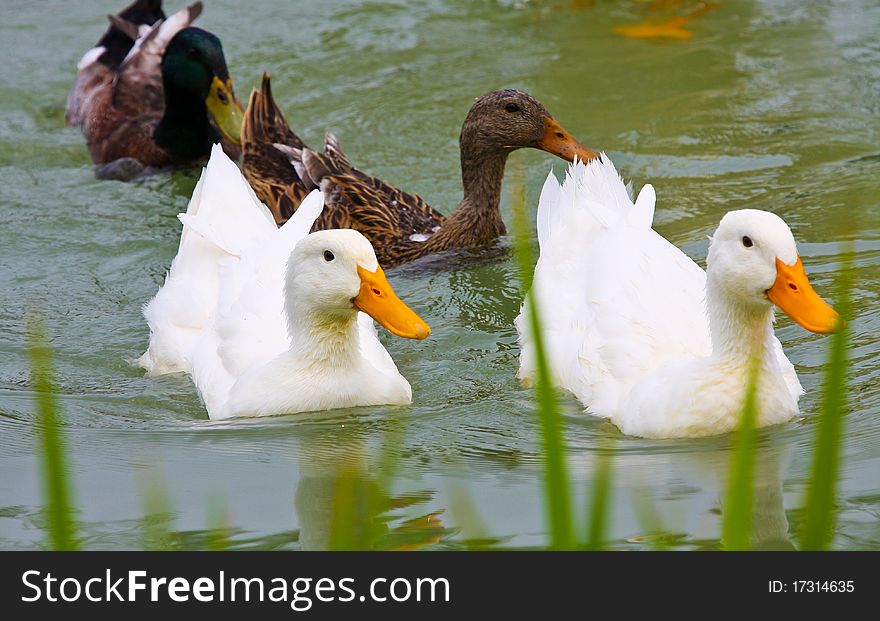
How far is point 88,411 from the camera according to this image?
6.07m

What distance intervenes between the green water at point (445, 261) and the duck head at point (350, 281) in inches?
19.1

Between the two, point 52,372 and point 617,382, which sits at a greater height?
point 52,372

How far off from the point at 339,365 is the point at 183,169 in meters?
4.04

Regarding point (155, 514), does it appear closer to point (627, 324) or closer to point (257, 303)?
point (257, 303)

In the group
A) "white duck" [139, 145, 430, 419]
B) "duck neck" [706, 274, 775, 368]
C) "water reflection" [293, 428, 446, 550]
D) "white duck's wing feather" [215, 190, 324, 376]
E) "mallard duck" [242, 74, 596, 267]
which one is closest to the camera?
"water reflection" [293, 428, 446, 550]

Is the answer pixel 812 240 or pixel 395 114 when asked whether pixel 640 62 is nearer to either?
pixel 395 114

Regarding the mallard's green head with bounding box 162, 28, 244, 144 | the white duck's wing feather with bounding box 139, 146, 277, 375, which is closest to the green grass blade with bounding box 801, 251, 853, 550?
the white duck's wing feather with bounding box 139, 146, 277, 375

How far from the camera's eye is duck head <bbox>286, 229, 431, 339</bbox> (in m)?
5.52

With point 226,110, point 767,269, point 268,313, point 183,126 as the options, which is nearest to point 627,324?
point 767,269

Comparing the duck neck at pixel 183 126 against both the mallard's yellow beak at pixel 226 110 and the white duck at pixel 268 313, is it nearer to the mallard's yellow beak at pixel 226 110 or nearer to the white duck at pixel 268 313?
the mallard's yellow beak at pixel 226 110

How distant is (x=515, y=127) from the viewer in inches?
308

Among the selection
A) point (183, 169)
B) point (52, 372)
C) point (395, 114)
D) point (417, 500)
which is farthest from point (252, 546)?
point (395, 114)

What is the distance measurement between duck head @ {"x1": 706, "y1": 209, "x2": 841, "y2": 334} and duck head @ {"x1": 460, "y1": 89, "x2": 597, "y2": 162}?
104 inches

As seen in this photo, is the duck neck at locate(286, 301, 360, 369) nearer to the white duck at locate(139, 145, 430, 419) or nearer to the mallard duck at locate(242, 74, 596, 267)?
the white duck at locate(139, 145, 430, 419)
